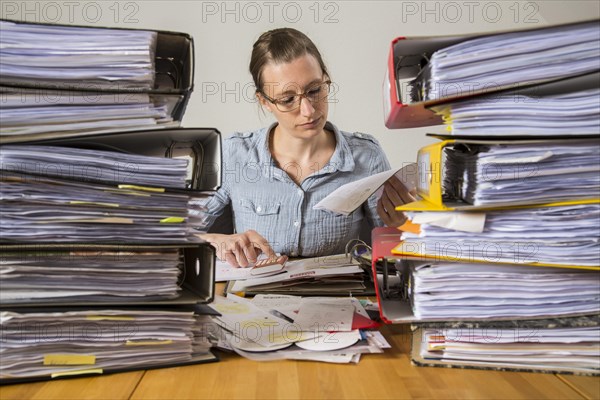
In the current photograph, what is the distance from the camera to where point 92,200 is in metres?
0.85

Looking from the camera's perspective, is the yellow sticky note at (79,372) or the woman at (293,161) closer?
the yellow sticky note at (79,372)

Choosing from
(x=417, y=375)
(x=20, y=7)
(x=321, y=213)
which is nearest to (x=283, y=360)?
(x=417, y=375)

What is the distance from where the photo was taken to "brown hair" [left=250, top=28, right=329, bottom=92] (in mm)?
2102

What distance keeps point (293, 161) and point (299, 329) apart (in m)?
1.31

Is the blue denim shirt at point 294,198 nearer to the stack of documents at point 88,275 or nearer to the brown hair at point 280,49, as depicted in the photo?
the brown hair at point 280,49

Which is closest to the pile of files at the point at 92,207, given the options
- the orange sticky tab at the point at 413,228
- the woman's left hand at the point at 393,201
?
the orange sticky tab at the point at 413,228

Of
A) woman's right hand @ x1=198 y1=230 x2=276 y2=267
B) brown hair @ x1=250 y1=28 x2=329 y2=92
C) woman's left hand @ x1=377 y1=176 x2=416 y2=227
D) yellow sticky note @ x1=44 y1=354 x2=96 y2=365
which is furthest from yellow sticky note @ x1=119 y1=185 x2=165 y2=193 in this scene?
brown hair @ x1=250 y1=28 x2=329 y2=92

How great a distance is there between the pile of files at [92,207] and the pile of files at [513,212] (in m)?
0.31

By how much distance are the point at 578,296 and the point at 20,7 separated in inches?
129

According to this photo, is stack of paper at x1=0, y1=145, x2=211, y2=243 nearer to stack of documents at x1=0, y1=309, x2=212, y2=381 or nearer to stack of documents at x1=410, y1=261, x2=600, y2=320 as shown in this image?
stack of documents at x1=0, y1=309, x2=212, y2=381

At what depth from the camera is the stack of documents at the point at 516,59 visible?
2.69ft

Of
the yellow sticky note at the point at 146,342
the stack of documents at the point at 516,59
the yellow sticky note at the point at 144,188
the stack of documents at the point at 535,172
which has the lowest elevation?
the yellow sticky note at the point at 146,342

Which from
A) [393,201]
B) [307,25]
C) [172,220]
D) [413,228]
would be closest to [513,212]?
[413,228]

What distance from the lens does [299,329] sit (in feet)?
3.41
